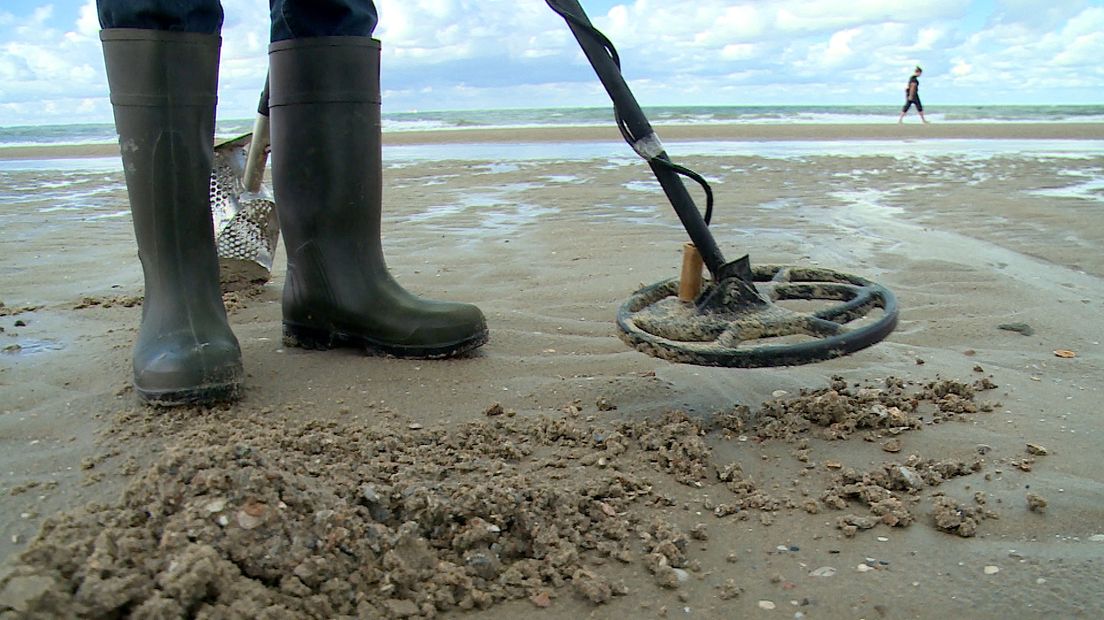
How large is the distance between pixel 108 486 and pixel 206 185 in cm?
74

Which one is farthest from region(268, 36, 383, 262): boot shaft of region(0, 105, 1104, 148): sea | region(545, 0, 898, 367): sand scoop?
region(0, 105, 1104, 148): sea

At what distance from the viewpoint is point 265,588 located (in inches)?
43.1

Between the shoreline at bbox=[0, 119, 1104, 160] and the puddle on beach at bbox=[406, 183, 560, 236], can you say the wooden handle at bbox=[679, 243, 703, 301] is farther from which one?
the shoreline at bbox=[0, 119, 1104, 160]

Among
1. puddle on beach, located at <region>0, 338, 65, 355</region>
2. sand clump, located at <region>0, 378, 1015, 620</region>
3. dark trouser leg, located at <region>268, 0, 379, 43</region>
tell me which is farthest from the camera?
puddle on beach, located at <region>0, 338, 65, 355</region>

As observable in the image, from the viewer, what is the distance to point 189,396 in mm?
1806

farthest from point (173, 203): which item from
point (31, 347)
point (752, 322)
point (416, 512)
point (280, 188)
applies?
point (752, 322)

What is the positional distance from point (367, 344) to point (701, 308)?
889 mm

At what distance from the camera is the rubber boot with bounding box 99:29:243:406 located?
1.81 m

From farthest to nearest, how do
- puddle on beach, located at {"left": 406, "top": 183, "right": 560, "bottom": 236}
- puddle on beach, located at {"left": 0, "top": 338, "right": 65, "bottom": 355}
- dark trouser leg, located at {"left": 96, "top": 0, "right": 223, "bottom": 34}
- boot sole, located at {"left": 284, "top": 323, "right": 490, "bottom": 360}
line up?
1. puddle on beach, located at {"left": 406, "top": 183, "right": 560, "bottom": 236}
2. puddle on beach, located at {"left": 0, "top": 338, "right": 65, "bottom": 355}
3. boot sole, located at {"left": 284, "top": 323, "right": 490, "bottom": 360}
4. dark trouser leg, located at {"left": 96, "top": 0, "right": 223, "bottom": 34}

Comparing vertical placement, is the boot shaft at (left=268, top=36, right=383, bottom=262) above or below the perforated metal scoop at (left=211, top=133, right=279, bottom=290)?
above

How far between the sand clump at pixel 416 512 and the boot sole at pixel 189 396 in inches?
2.0

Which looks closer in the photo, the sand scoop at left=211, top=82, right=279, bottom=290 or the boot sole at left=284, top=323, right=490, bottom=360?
the boot sole at left=284, top=323, right=490, bottom=360

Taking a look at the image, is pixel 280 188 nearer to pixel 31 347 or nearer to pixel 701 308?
pixel 31 347

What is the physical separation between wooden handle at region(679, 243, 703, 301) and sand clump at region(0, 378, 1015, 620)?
0.84ft
